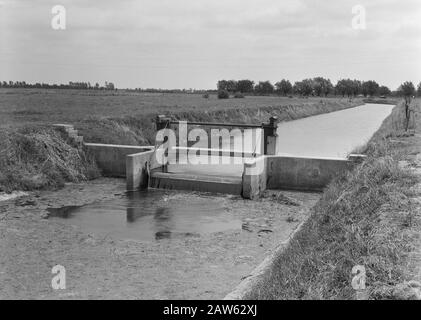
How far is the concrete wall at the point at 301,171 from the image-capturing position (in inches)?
545

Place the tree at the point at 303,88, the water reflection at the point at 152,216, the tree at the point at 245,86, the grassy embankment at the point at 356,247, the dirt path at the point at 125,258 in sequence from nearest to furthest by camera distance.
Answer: the grassy embankment at the point at 356,247, the dirt path at the point at 125,258, the water reflection at the point at 152,216, the tree at the point at 245,86, the tree at the point at 303,88

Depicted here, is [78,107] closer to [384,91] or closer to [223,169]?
[223,169]

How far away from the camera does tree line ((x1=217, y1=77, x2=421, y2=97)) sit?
123 m

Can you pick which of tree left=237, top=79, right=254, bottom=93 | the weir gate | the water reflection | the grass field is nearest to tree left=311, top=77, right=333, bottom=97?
tree left=237, top=79, right=254, bottom=93

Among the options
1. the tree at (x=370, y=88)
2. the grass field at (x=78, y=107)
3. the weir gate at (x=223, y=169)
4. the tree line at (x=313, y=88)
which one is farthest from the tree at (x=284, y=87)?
the weir gate at (x=223, y=169)

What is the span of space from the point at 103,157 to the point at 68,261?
857 centimetres

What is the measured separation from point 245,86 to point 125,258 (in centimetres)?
11693

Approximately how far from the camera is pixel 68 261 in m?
7.81

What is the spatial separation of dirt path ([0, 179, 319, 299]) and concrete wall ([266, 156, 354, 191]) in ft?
8.63

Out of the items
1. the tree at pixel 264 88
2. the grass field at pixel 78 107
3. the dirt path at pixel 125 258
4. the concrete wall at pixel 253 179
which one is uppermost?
the tree at pixel 264 88

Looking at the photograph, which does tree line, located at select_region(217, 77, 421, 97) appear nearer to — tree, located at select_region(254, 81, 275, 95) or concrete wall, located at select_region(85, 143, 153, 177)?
tree, located at select_region(254, 81, 275, 95)

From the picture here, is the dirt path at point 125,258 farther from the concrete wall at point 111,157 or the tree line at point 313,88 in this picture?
the tree line at point 313,88

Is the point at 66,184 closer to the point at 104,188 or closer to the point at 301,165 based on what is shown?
the point at 104,188

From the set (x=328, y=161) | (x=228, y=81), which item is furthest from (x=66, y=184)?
(x=228, y=81)
